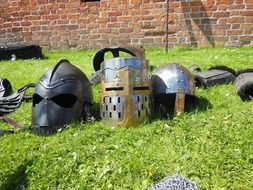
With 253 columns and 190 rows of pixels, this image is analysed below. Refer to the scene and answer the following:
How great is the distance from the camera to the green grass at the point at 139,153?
9.54ft

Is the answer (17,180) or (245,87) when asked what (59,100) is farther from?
(245,87)

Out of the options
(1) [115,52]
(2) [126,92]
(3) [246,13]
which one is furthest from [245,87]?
(3) [246,13]

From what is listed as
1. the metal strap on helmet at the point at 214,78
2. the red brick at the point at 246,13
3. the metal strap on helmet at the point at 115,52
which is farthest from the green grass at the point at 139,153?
the red brick at the point at 246,13

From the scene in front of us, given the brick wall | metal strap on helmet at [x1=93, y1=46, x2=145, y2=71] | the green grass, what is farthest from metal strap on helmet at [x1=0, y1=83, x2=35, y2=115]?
the brick wall

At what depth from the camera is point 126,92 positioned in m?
3.60

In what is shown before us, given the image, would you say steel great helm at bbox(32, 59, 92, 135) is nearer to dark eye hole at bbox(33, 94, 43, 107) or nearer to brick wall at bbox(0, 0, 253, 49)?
dark eye hole at bbox(33, 94, 43, 107)

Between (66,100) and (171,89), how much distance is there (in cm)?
97

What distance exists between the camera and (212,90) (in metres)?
4.56

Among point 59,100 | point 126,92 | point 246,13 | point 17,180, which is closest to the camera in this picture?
point 17,180

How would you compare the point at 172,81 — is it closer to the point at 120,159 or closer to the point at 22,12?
the point at 120,159

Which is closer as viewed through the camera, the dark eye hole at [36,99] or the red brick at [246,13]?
the dark eye hole at [36,99]

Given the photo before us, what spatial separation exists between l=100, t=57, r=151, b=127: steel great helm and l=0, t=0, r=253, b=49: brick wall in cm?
486

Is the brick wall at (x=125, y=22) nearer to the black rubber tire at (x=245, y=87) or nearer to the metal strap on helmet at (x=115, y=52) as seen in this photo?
the metal strap on helmet at (x=115, y=52)

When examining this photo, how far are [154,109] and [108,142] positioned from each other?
698mm
